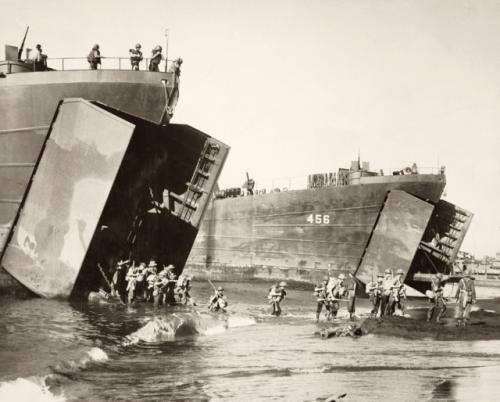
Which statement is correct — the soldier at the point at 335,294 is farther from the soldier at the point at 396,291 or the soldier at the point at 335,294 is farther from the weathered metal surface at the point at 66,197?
the weathered metal surface at the point at 66,197

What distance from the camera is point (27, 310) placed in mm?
13609

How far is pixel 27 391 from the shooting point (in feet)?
23.2

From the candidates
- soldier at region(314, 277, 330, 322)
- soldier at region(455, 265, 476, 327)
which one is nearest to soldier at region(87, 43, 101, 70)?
soldier at region(314, 277, 330, 322)

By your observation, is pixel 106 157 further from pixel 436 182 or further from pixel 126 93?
pixel 436 182

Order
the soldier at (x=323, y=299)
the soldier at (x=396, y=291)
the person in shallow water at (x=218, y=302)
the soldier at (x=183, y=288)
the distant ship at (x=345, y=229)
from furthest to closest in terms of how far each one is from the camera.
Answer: the distant ship at (x=345, y=229) → the soldier at (x=183, y=288) → the person in shallow water at (x=218, y=302) → the soldier at (x=323, y=299) → the soldier at (x=396, y=291)

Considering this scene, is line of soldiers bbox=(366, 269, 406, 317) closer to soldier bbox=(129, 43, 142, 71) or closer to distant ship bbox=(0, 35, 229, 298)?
distant ship bbox=(0, 35, 229, 298)

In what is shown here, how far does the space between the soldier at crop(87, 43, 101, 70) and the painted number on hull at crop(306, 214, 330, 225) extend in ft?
47.3

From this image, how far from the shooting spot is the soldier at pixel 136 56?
1581cm

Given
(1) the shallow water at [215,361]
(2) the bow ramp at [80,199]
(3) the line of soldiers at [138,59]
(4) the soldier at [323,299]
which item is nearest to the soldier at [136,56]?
(3) the line of soldiers at [138,59]

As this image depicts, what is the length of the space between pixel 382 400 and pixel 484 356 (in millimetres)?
3682

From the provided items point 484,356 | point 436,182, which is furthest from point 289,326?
point 436,182

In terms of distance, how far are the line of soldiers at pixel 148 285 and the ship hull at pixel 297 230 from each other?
10.6 metres

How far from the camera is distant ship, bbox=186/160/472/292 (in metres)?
24.3

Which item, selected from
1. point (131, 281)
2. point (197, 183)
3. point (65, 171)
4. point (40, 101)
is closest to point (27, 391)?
→ point (65, 171)
